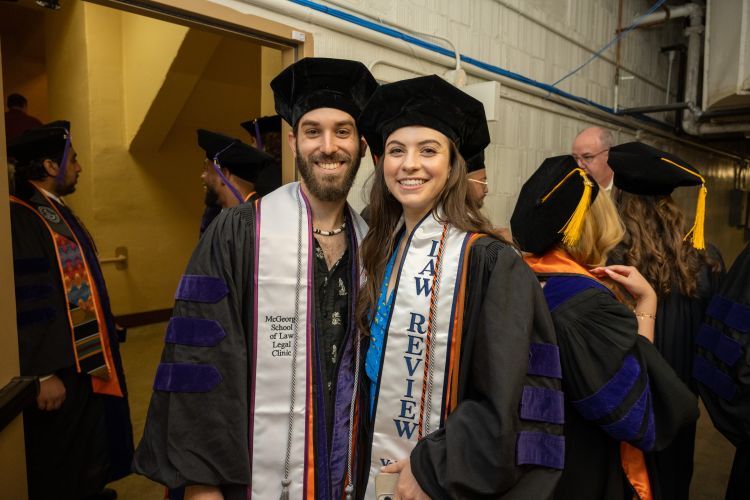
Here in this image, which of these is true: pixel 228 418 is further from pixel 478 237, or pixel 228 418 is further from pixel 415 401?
pixel 478 237

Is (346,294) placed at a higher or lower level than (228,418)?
higher

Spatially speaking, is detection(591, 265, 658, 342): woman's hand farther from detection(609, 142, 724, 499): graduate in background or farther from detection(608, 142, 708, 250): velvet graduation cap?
detection(608, 142, 708, 250): velvet graduation cap

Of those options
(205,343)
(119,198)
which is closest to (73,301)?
(205,343)

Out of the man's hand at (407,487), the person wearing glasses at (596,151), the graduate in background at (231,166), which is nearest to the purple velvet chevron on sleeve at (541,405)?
the man's hand at (407,487)

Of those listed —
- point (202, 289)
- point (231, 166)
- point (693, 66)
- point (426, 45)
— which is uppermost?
point (693, 66)

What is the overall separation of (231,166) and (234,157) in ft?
0.31

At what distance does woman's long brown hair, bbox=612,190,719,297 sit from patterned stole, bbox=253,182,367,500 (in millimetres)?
1197

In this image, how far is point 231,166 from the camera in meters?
3.05

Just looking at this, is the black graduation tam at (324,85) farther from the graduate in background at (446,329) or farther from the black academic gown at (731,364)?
the black academic gown at (731,364)

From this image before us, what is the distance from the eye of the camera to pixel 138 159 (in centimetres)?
558

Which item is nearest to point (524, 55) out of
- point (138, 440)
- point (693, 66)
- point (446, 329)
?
point (693, 66)

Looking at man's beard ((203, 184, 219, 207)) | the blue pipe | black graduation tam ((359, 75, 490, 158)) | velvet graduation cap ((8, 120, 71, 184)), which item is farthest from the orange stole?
velvet graduation cap ((8, 120, 71, 184))

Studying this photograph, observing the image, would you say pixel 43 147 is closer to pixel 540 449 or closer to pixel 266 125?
pixel 266 125

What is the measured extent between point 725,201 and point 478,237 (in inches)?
440
